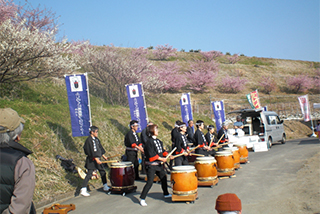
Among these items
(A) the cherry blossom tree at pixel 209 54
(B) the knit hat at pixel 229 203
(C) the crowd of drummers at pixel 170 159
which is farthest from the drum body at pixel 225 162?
(A) the cherry blossom tree at pixel 209 54

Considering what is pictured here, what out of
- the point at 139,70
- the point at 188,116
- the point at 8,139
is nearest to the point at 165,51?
the point at 139,70

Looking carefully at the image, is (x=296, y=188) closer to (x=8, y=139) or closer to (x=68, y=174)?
(x=68, y=174)

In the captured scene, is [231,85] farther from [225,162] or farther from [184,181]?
[184,181]

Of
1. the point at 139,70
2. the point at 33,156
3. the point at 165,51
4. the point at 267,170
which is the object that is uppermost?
the point at 165,51

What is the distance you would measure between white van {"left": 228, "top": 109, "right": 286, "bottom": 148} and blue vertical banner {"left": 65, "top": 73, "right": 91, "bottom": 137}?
10.2 m

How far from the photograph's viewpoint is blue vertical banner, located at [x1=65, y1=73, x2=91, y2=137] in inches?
411

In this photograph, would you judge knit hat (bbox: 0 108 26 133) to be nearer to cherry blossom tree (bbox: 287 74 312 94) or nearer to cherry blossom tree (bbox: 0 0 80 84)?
cherry blossom tree (bbox: 0 0 80 84)

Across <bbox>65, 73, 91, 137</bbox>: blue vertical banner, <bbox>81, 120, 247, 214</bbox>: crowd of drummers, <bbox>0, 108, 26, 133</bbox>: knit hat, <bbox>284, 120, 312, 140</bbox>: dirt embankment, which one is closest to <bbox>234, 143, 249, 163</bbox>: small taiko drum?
<bbox>81, 120, 247, 214</bbox>: crowd of drummers

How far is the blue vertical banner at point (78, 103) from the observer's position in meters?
10.4

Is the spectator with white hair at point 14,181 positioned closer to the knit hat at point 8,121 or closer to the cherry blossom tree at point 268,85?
the knit hat at point 8,121

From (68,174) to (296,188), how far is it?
6.62m

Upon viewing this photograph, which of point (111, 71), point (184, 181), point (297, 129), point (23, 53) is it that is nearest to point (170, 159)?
point (184, 181)

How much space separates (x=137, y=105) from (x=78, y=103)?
3.96m

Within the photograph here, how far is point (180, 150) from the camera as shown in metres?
7.87
